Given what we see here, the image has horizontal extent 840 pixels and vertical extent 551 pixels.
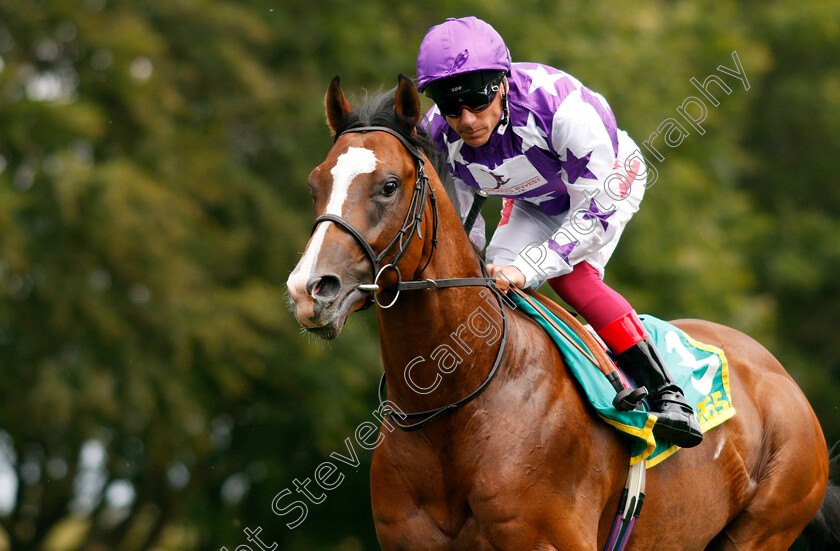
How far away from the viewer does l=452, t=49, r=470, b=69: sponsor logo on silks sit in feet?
13.4

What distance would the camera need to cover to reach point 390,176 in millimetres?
3674

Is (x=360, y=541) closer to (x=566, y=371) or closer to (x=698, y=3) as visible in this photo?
(x=566, y=371)

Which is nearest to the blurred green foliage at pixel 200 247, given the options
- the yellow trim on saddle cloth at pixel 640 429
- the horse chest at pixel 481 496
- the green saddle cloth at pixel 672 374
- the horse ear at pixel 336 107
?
the green saddle cloth at pixel 672 374

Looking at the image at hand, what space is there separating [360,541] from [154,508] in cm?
408

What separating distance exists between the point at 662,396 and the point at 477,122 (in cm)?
155

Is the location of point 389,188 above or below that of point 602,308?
above

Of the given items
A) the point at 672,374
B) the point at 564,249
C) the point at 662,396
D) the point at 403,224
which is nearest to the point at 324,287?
the point at 403,224

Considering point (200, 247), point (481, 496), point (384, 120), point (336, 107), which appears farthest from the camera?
point (200, 247)

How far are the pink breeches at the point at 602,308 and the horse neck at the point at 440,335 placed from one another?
0.69 metres

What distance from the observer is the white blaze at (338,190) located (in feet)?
11.0

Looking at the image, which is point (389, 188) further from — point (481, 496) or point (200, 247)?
point (200, 247)

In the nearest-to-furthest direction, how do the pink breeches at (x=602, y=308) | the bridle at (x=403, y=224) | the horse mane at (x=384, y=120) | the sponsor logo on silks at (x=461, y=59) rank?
the bridle at (x=403, y=224)
the horse mane at (x=384, y=120)
the sponsor logo on silks at (x=461, y=59)
the pink breeches at (x=602, y=308)

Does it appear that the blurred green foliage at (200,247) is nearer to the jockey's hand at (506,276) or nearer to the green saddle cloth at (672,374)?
the green saddle cloth at (672,374)

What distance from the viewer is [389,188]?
368 centimetres
